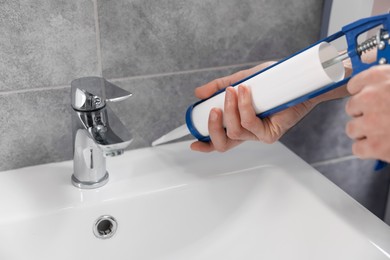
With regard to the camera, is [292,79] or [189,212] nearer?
[292,79]

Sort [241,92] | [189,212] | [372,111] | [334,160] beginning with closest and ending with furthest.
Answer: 1. [372,111]
2. [241,92]
3. [189,212]
4. [334,160]

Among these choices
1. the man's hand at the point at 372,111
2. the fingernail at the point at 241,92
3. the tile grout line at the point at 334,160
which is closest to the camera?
the man's hand at the point at 372,111

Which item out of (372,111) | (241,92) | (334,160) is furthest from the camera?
(334,160)

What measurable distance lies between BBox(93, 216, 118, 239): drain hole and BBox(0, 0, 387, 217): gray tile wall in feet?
0.44

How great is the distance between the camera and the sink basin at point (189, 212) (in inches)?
22.7

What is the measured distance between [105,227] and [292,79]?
0.31 metres

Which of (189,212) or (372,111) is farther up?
(372,111)

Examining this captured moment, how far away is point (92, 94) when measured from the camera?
1.85 feet

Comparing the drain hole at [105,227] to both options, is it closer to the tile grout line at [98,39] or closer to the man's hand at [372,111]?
the tile grout line at [98,39]

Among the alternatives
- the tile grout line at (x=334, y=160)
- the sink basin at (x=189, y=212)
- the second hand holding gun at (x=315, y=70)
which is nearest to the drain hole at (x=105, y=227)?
the sink basin at (x=189, y=212)

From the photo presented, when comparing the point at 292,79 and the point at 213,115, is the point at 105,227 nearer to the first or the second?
the point at 213,115

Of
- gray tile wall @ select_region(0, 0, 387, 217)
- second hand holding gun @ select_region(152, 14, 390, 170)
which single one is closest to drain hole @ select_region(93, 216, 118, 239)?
gray tile wall @ select_region(0, 0, 387, 217)

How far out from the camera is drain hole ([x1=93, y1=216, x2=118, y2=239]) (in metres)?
0.61

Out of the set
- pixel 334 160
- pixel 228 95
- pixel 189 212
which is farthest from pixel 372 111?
pixel 334 160
